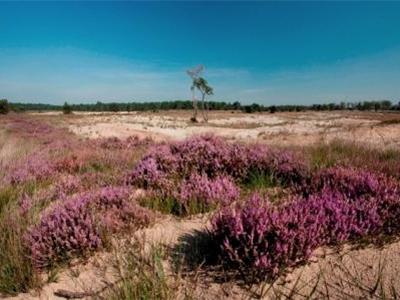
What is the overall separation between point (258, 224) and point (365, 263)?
3.24 feet

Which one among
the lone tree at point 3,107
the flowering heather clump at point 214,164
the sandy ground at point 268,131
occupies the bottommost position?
the sandy ground at point 268,131

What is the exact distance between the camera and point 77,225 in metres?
3.87

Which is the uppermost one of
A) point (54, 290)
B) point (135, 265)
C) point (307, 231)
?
point (307, 231)

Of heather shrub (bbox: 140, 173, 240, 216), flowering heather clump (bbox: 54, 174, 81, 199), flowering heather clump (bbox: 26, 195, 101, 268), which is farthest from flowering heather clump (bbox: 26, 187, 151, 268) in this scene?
flowering heather clump (bbox: 54, 174, 81, 199)

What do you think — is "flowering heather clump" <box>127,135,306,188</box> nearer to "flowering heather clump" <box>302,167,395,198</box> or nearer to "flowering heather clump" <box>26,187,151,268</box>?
"flowering heather clump" <box>302,167,395,198</box>

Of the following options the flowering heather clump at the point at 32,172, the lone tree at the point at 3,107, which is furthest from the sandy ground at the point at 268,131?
the lone tree at the point at 3,107

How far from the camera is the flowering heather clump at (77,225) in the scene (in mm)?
3555

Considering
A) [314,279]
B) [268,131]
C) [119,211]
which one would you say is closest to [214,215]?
[314,279]

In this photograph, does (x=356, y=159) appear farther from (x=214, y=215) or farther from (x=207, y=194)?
(x=214, y=215)

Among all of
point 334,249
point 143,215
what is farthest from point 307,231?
point 143,215

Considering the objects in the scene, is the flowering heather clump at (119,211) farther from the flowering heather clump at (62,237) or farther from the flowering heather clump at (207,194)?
the flowering heather clump at (207,194)

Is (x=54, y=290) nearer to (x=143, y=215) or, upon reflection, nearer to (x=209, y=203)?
(x=143, y=215)

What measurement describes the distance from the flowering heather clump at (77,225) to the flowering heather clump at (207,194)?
579 millimetres

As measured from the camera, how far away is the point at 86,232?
3652 mm
